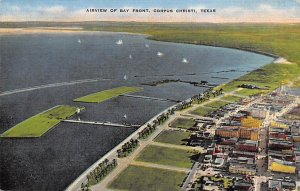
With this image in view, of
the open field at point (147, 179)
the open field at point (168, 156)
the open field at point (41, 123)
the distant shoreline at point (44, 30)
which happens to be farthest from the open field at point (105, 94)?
the open field at point (147, 179)

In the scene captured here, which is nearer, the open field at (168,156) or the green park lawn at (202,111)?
the open field at (168,156)

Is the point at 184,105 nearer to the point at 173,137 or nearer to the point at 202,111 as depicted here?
the point at 202,111

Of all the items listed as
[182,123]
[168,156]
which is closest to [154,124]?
[182,123]

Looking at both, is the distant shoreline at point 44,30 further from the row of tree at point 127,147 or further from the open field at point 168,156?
the open field at point 168,156

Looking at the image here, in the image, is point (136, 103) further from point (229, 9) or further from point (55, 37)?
point (229, 9)

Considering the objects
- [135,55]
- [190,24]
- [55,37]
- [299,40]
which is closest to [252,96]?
[299,40]

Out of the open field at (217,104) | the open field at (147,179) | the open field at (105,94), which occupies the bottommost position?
the open field at (147,179)
